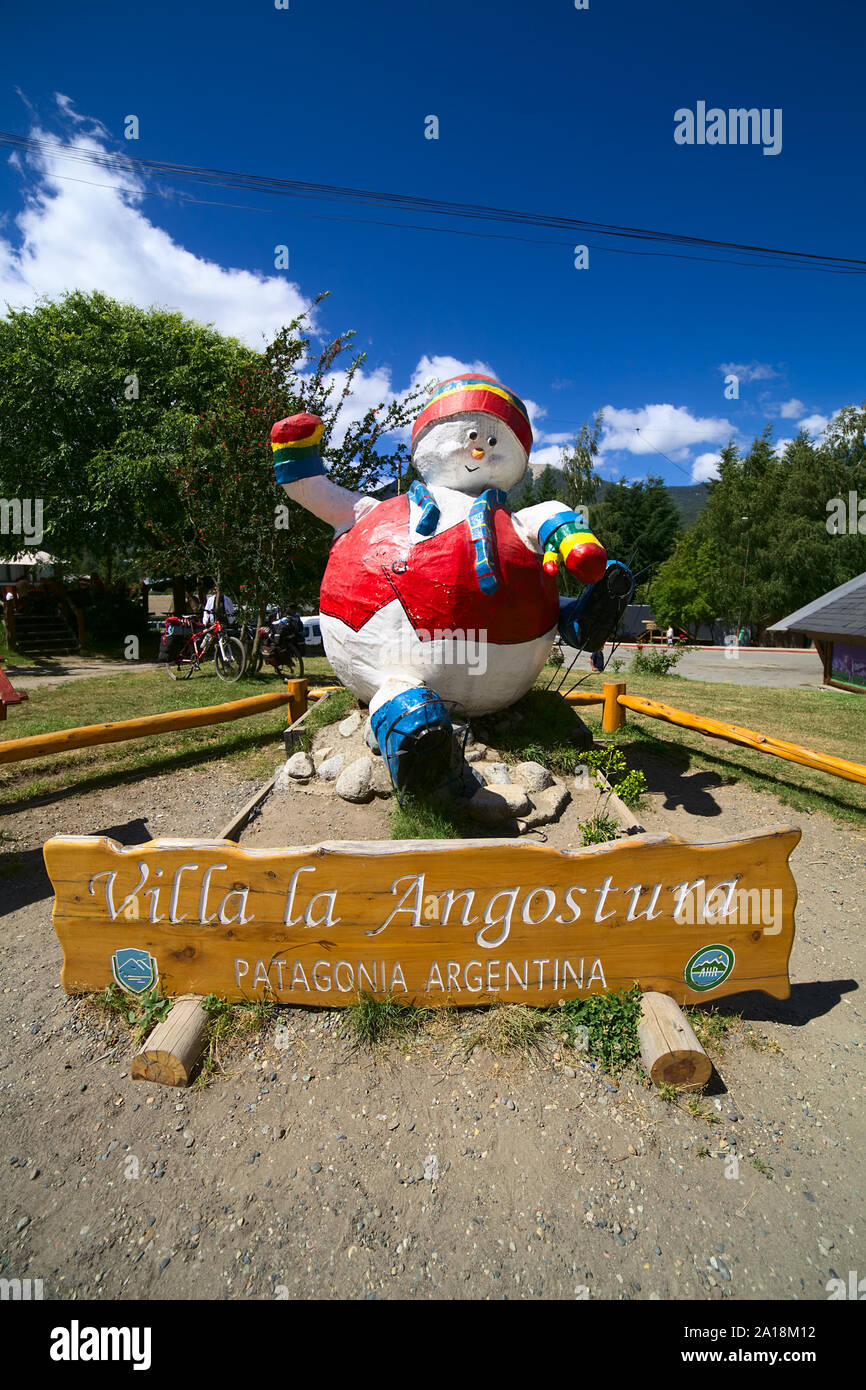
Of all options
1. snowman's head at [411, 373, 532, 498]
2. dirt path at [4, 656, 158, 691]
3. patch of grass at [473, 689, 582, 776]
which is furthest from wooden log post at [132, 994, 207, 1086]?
dirt path at [4, 656, 158, 691]

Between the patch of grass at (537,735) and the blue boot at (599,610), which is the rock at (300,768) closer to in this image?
the patch of grass at (537,735)

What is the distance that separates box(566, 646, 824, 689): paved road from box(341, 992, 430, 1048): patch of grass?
12793 mm

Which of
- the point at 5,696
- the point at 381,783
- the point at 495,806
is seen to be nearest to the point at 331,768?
the point at 381,783

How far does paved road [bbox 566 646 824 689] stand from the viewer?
47.9 ft

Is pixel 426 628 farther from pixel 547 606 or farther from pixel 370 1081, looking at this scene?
pixel 370 1081

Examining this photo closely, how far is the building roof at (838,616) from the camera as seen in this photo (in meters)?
11.8

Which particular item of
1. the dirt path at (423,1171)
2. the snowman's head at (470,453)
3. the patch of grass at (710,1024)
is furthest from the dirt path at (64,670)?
the patch of grass at (710,1024)

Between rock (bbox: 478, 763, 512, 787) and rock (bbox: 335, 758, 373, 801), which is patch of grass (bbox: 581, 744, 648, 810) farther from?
rock (bbox: 335, 758, 373, 801)

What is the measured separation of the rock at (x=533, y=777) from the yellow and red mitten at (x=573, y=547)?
139cm

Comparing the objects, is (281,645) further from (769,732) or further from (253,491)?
(769,732)

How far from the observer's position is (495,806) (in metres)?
4.03

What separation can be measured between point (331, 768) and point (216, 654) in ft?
25.1

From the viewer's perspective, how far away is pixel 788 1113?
2.23 metres

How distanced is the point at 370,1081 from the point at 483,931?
26.9 inches
